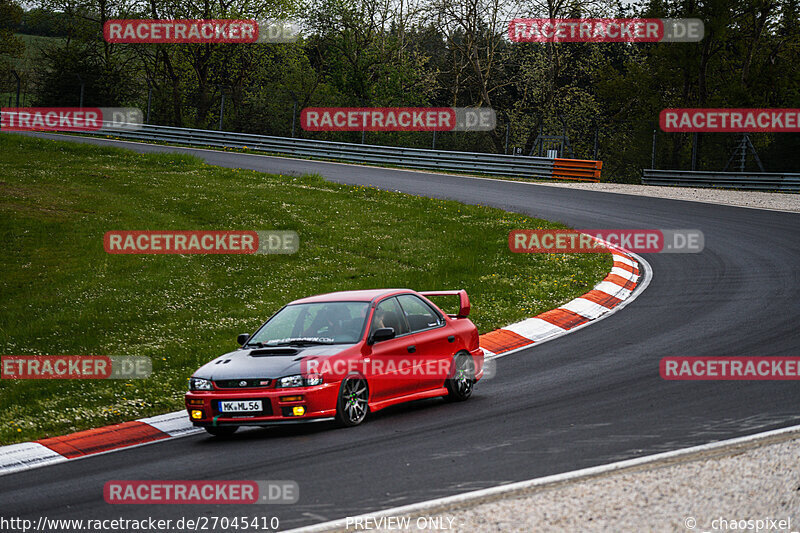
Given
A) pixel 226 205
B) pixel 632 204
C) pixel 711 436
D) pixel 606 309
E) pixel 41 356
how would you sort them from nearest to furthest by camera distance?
pixel 711 436
pixel 41 356
pixel 606 309
pixel 226 205
pixel 632 204

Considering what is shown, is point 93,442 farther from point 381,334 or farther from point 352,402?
point 381,334

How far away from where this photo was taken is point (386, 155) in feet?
122

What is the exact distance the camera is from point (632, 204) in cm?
2555

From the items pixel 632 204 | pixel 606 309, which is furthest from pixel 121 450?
pixel 632 204

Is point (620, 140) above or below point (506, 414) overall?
above

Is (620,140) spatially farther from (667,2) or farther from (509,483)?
(509,483)

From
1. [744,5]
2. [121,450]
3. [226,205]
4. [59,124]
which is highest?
[744,5]

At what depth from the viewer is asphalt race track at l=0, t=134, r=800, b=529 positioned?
20.0 ft

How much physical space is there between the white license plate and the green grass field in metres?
2.18

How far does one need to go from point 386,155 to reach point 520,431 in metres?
30.4

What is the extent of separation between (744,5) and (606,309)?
106 feet

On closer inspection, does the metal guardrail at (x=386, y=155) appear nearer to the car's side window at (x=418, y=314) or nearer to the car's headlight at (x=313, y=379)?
the car's side window at (x=418, y=314)

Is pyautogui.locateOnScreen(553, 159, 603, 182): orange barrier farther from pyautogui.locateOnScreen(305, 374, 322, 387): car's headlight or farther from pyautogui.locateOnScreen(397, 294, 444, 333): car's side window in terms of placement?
pyautogui.locateOnScreen(305, 374, 322, 387): car's headlight

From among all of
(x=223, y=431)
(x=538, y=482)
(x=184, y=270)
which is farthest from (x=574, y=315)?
(x=538, y=482)
